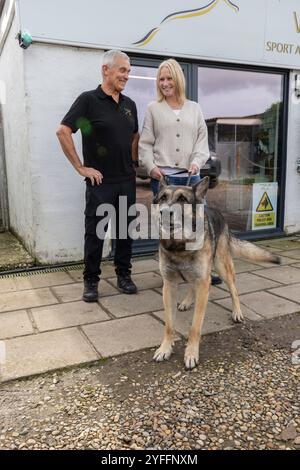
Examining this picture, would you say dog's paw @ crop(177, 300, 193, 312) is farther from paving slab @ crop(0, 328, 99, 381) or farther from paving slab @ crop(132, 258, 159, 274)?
paving slab @ crop(132, 258, 159, 274)

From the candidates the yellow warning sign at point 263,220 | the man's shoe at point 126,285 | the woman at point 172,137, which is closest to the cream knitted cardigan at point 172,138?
the woman at point 172,137

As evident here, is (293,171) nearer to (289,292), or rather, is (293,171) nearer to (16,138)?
(289,292)

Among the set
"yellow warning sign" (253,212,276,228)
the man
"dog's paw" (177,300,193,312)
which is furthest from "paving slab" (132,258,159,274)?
"yellow warning sign" (253,212,276,228)

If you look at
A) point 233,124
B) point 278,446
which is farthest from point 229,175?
point 278,446

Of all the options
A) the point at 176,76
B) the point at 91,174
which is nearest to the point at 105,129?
the point at 91,174

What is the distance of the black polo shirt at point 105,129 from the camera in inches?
162

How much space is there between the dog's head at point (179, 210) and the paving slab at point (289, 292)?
191 centimetres

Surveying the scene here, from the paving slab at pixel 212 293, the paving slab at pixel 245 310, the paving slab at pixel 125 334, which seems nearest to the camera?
the paving slab at pixel 125 334

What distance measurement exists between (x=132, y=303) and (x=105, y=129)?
6.00 ft

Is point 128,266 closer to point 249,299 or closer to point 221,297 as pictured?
point 221,297

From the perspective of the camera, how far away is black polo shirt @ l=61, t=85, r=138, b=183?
411 centimetres

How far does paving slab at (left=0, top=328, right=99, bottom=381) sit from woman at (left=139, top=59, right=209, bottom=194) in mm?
1744

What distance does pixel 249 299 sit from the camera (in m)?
4.34

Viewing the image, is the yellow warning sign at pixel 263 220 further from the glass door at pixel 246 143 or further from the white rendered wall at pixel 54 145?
the white rendered wall at pixel 54 145
